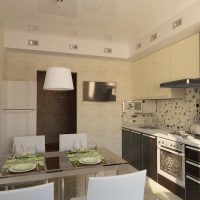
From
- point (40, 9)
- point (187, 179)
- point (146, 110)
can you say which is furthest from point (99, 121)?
point (40, 9)

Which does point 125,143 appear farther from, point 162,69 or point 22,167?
point 22,167

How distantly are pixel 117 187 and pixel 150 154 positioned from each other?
2099 millimetres

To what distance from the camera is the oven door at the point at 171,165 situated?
104 inches

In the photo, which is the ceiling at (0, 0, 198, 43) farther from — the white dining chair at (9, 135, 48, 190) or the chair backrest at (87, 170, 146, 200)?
the chair backrest at (87, 170, 146, 200)

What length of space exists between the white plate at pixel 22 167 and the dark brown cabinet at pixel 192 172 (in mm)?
1813

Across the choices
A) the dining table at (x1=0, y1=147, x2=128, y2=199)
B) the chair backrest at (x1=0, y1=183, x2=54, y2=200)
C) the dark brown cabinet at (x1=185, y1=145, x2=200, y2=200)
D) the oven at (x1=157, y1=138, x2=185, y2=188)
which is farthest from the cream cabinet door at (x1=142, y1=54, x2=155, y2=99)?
the chair backrest at (x1=0, y1=183, x2=54, y2=200)

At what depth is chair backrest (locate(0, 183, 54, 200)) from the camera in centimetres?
109

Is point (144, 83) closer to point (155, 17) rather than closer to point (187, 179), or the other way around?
point (155, 17)

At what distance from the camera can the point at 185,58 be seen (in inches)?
112

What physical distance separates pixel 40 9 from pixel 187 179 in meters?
2.87

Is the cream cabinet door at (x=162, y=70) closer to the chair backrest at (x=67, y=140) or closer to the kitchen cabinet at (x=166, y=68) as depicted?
the kitchen cabinet at (x=166, y=68)

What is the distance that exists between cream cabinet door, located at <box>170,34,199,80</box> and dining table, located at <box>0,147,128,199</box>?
156 centimetres

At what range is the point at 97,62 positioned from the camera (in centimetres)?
423

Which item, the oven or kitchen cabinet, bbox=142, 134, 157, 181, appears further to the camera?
kitchen cabinet, bbox=142, 134, 157, 181
